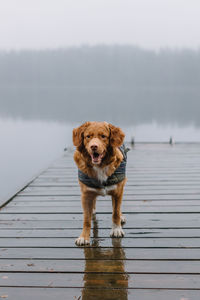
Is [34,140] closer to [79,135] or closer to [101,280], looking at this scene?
[79,135]

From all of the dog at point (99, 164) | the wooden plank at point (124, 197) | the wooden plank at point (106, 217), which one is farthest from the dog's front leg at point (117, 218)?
the wooden plank at point (124, 197)

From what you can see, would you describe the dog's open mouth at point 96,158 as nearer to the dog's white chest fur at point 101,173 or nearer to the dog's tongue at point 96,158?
the dog's tongue at point 96,158

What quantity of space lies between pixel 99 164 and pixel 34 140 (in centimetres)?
1379

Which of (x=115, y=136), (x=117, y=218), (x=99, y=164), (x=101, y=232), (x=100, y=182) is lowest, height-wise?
(x=101, y=232)

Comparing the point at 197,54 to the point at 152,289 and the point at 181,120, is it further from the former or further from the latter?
the point at 152,289

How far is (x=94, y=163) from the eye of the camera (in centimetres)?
279

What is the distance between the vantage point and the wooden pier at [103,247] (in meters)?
2.38

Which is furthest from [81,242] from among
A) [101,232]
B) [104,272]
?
[104,272]

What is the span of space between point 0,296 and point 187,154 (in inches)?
252

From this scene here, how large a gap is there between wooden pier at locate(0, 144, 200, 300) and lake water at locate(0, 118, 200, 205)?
3423 mm

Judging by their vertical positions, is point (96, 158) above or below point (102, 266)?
above

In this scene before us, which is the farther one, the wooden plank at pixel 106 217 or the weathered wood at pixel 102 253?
the wooden plank at pixel 106 217

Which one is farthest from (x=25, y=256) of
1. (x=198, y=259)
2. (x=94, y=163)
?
(x=198, y=259)

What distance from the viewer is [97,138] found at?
2732mm
